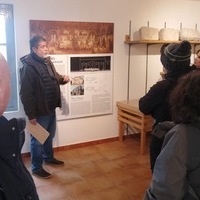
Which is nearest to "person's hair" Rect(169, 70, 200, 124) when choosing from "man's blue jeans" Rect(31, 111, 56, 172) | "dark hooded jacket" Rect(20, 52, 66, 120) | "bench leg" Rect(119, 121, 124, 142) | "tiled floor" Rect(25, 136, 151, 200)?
"tiled floor" Rect(25, 136, 151, 200)

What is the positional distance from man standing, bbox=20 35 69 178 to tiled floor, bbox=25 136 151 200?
0.25 m

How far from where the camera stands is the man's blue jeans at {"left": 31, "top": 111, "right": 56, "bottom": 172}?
3.03 meters

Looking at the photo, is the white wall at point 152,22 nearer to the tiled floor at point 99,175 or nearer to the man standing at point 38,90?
the tiled floor at point 99,175

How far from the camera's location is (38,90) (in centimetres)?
291

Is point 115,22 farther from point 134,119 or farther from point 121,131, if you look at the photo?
point 121,131

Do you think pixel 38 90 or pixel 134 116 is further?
pixel 134 116

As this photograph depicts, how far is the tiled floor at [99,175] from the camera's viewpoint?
2.66 m

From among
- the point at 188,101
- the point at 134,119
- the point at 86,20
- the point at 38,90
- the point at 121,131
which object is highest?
the point at 86,20

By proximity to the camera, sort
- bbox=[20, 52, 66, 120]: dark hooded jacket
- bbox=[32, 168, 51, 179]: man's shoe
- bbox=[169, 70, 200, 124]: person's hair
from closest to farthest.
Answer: bbox=[169, 70, 200, 124]: person's hair → bbox=[20, 52, 66, 120]: dark hooded jacket → bbox=[32, 168, 51, 179]: man's shoe

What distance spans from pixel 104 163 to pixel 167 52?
1871 millimetres

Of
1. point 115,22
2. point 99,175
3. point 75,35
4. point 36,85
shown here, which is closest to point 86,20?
point 75,35

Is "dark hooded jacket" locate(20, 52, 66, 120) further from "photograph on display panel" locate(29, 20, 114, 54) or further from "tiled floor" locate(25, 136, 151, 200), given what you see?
"tiled floor" locate(25, 136, 151, 200)

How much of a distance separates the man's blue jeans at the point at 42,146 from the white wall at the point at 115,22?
15.1 inches

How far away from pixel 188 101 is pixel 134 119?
261cm
